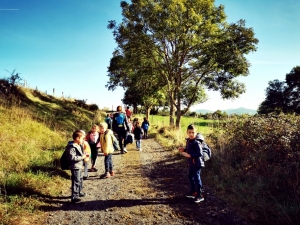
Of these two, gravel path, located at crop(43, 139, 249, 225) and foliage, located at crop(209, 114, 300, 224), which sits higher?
foliage, located at crop(209, 114, 300, 224)

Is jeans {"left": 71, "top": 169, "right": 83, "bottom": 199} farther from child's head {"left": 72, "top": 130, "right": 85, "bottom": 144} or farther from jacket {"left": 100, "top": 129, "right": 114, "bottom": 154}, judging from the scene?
jacket {"left": 100, "top": 129, "right": 114, "bottom": 154}

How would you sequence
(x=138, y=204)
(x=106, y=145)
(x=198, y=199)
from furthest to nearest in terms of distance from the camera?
1. (x=106, y=145)
2. (x=198, y=199)
3. (x=138, y=204)

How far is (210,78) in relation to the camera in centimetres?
2028

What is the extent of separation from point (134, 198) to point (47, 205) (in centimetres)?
204

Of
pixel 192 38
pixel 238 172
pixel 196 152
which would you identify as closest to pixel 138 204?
pixel 196 152

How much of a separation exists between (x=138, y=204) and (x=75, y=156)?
6.28 ft

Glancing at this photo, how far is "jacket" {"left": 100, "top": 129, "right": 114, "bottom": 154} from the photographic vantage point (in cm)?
704

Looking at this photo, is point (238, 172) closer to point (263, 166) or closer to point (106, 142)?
point (263, 166)

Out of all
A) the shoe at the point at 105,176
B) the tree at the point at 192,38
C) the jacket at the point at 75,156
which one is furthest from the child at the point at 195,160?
the tree at the point at 192,38

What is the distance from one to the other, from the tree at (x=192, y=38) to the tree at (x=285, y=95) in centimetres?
2425

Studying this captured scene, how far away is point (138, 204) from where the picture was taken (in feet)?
16.6

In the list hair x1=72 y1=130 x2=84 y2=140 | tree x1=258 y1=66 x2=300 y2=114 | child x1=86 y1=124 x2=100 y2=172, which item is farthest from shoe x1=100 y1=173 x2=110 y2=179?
tree x1=258 y1=66 x2=300 y2=114

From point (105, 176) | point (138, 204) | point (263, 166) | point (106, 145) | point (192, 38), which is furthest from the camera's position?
point (192, 38)

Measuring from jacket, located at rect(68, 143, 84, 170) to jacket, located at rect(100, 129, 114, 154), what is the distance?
1.80m
